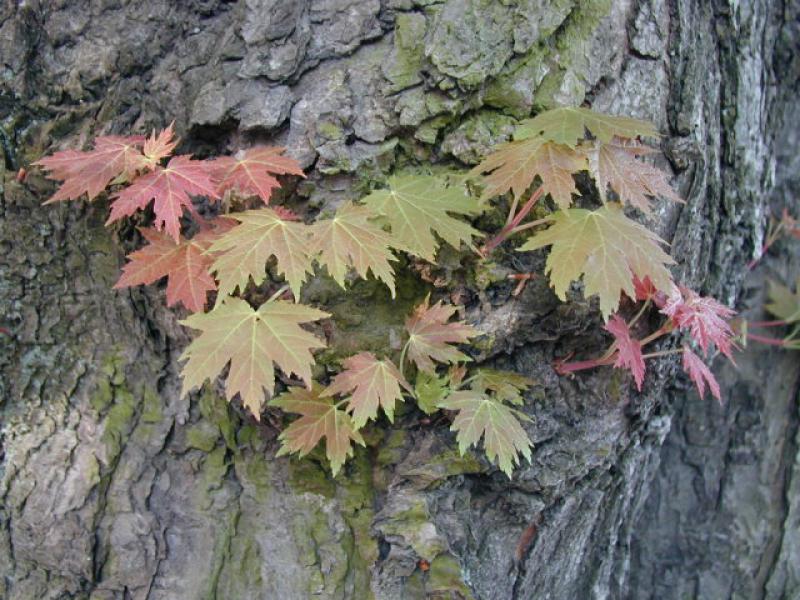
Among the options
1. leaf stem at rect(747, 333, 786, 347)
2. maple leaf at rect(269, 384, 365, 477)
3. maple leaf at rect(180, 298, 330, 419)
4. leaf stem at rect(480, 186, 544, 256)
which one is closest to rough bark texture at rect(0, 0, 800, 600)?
leaf stem at rect(480, 186, 544, 256)

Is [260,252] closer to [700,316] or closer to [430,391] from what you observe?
[430,391]

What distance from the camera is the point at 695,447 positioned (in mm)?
2260

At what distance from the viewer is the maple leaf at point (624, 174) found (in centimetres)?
138

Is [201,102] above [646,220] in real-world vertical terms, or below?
above

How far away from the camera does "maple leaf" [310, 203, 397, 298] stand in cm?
132

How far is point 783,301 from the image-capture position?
7.25 feet

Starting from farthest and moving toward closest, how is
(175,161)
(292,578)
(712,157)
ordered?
(712,157) < (292,578) < (175,161)

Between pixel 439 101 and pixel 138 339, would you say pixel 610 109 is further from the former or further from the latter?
pixel 138 339

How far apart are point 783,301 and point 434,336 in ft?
4.68

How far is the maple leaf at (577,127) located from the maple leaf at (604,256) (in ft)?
0.55

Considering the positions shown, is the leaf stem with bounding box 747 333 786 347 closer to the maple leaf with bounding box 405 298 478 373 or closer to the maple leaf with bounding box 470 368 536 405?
the maple leaf with bounding box 470 368 536 405

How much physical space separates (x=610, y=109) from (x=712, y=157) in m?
0.41

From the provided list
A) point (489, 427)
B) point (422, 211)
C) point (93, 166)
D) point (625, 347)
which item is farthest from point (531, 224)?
point (93, 166)

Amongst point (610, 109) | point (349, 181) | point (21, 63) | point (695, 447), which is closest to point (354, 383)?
point (349, 181)
